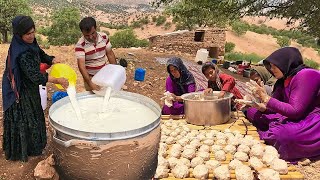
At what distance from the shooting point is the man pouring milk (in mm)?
3691

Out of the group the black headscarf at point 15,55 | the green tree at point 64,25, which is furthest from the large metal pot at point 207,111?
the green tree at point 64,25

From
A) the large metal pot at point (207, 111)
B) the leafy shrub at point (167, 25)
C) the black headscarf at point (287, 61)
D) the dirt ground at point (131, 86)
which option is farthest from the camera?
the leafy shrub at point (167, 25)

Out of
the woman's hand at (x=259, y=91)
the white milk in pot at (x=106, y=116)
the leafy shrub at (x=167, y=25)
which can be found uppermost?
the white milk in pot at (x=106, y=116)

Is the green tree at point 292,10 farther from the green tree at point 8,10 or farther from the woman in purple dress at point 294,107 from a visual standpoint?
the green tree at point 8,10

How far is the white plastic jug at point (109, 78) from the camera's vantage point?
2422 millimetres

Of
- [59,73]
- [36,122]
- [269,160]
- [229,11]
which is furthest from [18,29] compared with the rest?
[229,11]

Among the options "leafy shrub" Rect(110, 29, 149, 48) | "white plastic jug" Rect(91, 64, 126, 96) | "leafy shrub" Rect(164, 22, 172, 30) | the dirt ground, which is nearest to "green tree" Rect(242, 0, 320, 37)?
the dirt ground

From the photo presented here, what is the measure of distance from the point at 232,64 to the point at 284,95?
905cm

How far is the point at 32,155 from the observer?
367cm

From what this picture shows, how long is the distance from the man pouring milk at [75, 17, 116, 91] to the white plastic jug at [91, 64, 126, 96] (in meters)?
1.09

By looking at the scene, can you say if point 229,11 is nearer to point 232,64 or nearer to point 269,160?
point 232,64

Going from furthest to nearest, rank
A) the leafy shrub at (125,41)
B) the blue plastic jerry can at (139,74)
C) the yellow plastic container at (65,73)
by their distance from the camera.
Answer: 1. the leafy shrub at (125,41)
2. the blue plastic jerry can at (139,74)
3. the yellow plastic container at (65,73)

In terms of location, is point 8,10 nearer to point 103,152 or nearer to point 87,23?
point 87,23

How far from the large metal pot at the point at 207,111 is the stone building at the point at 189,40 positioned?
10.2 meters
